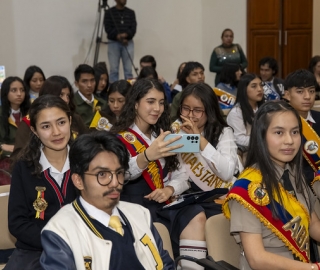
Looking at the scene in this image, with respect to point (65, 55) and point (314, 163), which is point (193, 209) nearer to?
point (314, 163)

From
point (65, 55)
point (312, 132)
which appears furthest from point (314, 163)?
point (65, 55)

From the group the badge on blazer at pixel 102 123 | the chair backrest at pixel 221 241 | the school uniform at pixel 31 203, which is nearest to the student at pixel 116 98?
the badge on blazer at pixel 102 123

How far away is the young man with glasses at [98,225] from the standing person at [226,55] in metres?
7.52

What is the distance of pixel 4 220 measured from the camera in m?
2.92

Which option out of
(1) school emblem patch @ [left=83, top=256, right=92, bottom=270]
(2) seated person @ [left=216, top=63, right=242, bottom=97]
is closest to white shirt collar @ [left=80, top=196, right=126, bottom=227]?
(1) school emblem patch @ [left=83, top=256, right=92, bottom=270]

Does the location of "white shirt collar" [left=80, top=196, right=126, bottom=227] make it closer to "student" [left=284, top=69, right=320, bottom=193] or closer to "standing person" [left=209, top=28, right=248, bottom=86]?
"student" [left=284, top=69, right=320, bottom=193]

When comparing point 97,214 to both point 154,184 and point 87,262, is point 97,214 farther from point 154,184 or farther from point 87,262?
point 154,184

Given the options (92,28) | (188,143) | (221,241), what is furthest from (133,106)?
(92,28)

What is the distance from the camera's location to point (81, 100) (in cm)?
555

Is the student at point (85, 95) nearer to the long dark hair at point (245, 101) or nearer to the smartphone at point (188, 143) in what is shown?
the long dark hair at point (245, 101)

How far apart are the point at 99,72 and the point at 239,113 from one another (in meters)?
2.18

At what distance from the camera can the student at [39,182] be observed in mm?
2477

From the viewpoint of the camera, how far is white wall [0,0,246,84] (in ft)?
29.4

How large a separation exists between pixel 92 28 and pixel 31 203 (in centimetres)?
762
